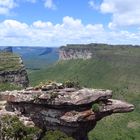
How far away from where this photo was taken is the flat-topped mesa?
270 ft

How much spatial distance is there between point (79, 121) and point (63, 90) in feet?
27.2

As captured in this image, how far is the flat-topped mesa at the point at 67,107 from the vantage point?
8231cm

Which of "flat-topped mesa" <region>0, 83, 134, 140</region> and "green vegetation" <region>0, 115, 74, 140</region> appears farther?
"green vegetation" <region>0, 115, 74, 140</region>

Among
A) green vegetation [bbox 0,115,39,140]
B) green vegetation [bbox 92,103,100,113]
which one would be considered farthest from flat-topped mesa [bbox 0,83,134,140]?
green vegetation [bbox 0,115,39,140]

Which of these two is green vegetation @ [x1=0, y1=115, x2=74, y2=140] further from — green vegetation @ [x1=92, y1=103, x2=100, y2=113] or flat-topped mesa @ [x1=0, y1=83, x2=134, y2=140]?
green vegetation @ [x1=92, y1=103, x2=100, y2=113]

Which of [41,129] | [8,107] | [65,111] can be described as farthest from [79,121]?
[8,107]

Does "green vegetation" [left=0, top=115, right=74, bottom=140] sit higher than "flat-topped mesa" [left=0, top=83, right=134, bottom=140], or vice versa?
"flat-topped mesa" [left=0, top=83, right=134, bottom=140]

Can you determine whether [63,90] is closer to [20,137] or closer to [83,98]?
[83,98]

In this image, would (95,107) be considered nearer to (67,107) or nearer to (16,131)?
(67,107)

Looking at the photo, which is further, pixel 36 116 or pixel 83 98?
pixel 36 116

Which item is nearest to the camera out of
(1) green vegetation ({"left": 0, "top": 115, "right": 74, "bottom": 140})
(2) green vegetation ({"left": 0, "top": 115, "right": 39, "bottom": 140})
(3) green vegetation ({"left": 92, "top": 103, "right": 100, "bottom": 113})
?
(3) green vegetation ({"left": 92, "top": 103, "right": 100, "bottom": 113})

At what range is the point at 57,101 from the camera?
8300 cm

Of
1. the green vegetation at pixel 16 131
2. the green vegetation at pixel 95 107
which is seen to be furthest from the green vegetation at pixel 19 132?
the green vegetation at pixel 95 107

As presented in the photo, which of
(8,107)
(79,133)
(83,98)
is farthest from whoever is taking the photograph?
(8,107)
